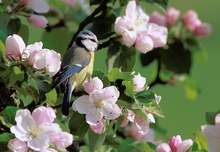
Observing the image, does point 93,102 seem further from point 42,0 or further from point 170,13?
point 170,13

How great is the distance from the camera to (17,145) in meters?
1.42

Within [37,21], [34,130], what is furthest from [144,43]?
[34,130]

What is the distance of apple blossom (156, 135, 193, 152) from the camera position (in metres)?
1.58

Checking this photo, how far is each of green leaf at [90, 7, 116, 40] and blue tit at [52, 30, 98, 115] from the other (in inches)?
9.0

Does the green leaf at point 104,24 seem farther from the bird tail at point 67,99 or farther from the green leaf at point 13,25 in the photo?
the bird tail at point 67,99

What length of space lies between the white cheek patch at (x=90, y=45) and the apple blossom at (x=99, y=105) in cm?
29

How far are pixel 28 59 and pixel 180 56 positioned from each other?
105cm

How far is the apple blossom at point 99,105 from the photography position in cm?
154

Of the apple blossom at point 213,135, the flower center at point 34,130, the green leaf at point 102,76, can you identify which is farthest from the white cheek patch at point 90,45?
the flower center at point 34,130

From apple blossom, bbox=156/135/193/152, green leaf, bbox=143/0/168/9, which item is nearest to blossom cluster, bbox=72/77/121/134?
apple blossom, bbox=156/135/193/152

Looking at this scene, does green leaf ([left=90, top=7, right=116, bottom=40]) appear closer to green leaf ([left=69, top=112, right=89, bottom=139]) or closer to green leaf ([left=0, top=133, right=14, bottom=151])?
green leaf ([left=69, top=112, right=89, bottom=139])

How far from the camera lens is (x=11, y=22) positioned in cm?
192

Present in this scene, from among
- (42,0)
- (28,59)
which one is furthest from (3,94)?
(42,0)

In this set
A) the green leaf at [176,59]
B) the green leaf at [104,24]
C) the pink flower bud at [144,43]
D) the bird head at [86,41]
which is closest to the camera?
the bird head at [86,41]
